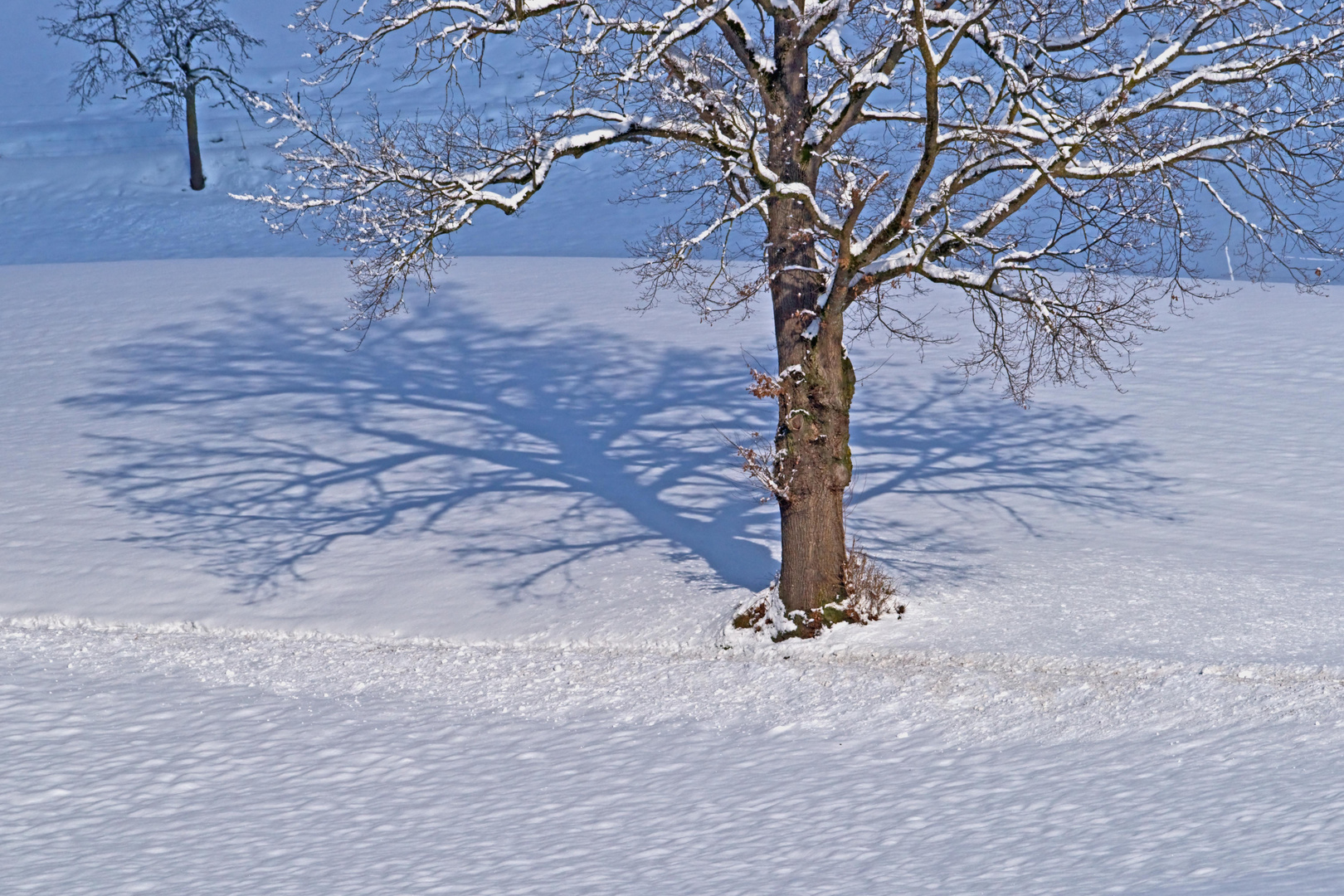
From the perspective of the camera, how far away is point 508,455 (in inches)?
587

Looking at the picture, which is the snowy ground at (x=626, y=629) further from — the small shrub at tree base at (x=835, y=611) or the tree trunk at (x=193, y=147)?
the tree trunk at (x=193, y=147)

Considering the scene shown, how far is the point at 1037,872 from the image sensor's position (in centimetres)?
575

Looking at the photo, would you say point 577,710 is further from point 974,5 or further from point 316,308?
point 316,308

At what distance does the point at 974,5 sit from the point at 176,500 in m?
9.44

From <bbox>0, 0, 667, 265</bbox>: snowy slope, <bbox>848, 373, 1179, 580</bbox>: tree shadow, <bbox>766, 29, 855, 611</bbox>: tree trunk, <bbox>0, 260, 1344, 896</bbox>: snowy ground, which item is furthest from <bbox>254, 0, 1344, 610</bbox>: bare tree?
<bbox>0, 0, 667, 265</bbox>: snowy slope

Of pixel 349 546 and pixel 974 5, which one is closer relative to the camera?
pixel 974 5

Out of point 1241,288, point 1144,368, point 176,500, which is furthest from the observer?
point 1241,288

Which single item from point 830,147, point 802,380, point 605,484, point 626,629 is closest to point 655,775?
point 626,629

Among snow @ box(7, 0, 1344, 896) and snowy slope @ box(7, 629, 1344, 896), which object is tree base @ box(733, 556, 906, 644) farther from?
snowy slope @ box(7, 629, 1344, 896)

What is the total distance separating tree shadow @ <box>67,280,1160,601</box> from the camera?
41.0 feet

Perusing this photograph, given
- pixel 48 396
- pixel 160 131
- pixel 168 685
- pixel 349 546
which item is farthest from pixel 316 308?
pixel 160 131

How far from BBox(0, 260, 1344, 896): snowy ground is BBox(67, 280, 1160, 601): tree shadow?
0.06 meters

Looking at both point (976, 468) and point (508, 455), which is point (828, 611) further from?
point (508, 455)

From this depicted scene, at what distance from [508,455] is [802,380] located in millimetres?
5839
